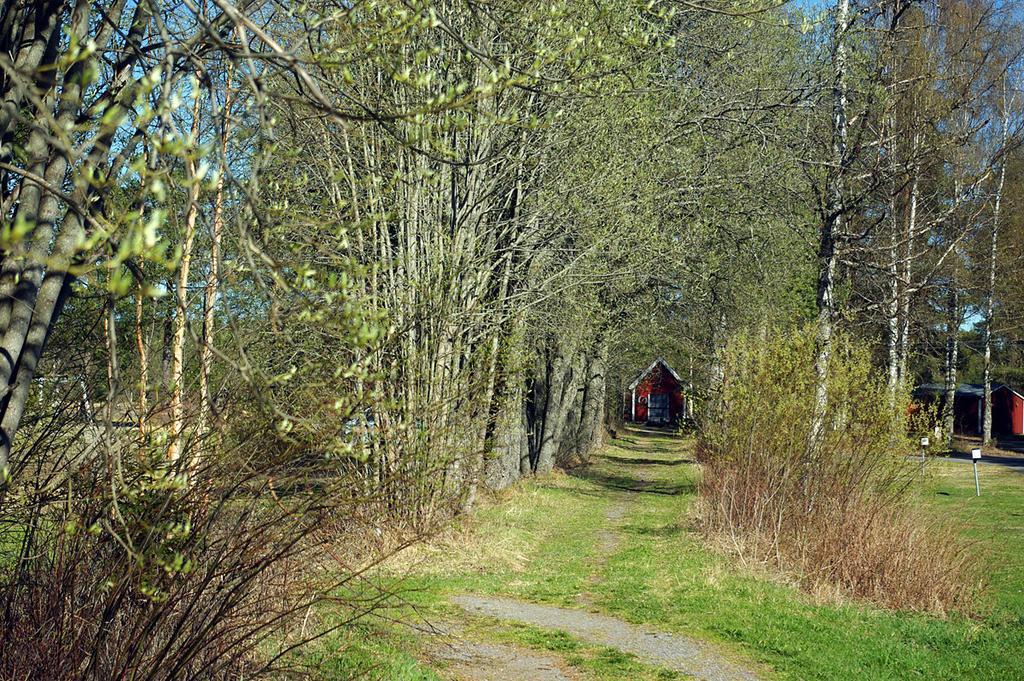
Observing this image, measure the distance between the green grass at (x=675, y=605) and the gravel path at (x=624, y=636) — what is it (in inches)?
8.8

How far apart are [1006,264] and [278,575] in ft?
132

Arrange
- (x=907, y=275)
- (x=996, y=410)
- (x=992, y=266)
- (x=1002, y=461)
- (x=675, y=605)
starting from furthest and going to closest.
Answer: (x=996, y=410) < (x=1002, y=461) < (x=992, y=266) < (x=907, y=275) < (x=675, y=605)

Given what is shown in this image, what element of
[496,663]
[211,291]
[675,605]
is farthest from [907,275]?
[211,291]

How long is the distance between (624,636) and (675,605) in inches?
58.2

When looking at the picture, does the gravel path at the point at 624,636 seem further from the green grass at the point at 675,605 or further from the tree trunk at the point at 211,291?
the tree trunk at the point at 211,291

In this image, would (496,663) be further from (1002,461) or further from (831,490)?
(1002,461)

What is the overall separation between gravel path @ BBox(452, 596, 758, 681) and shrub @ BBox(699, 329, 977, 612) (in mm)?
3728

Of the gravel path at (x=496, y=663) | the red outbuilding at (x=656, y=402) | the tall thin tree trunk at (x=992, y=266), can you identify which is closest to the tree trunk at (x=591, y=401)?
the tall thin tree trunk at (x=992, y=266)

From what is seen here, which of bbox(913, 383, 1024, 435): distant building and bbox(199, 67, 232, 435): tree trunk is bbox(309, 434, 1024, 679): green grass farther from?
bbox(913, 383, 1024, 435): distant building

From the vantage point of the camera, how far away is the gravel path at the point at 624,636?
843 centimetres

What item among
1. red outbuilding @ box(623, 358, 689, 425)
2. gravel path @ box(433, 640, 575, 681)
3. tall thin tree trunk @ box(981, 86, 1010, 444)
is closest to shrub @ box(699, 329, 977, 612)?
gravel path @ box(433, 640, 575, 681)

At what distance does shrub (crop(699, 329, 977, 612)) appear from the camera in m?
13.2

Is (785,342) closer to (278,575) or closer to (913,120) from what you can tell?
(913,120)

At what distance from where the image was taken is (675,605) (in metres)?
10.7
